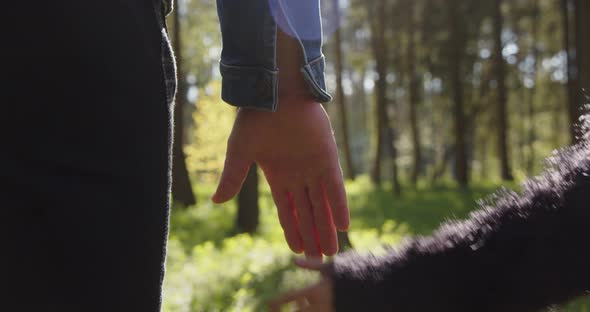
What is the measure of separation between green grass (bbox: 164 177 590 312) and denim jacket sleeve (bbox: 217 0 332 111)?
19.5 inches

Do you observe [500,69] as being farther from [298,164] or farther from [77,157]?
[77,157]

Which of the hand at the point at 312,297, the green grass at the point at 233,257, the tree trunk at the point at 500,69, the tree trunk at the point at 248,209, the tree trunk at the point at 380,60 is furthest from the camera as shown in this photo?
the tree trunk at the point at 500,69

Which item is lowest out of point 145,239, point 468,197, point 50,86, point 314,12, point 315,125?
point 468,197

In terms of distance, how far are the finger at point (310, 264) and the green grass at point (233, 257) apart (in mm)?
169

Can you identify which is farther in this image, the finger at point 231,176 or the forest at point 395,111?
the forest at point 395,111

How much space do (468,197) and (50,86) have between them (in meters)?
15.8

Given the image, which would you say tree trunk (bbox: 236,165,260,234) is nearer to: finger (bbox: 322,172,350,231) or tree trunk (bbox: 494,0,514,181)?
finger (bbox: 322,172,350,231)

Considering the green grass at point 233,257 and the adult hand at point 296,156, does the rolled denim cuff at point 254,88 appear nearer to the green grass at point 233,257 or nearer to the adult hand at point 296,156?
the adult hand at point 296,156

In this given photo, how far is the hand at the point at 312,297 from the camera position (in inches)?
53.9

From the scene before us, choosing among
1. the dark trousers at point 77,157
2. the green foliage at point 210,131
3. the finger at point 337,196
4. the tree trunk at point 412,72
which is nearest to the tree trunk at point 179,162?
the finger at point 337,196

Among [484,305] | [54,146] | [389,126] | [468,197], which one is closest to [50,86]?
[54,146]

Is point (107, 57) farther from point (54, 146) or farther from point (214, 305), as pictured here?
point (214, 305)

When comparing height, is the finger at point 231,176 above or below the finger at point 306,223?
above

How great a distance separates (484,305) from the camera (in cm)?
142
